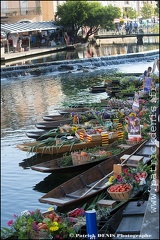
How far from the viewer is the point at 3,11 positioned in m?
69.6

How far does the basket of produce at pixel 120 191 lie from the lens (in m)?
12.7

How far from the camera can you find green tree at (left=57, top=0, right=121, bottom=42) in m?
66.1

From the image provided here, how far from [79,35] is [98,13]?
4782 mm

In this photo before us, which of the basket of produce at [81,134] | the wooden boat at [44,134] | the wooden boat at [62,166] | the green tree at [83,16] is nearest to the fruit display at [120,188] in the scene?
the wooden boat at [62,166]

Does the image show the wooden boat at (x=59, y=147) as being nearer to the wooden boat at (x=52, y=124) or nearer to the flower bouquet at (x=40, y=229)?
the wooden boat at (x=52, y=124)

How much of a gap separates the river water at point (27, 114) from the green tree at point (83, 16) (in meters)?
19.9

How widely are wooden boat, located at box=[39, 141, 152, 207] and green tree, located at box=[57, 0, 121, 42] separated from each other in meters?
51.1

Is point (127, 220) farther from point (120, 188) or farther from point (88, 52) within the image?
point (88, 52)

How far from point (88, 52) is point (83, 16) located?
355 inches

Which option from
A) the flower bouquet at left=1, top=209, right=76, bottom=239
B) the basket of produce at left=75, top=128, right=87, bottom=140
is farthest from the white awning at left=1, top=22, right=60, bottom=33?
the flower bouquet at left=1, top=209, right=76, bottom=239

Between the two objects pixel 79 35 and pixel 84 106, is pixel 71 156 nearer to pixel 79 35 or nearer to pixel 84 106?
pixel 84 106

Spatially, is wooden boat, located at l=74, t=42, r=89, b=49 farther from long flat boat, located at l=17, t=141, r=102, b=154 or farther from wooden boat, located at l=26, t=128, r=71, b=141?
long flat boat, located at l=17, t=141, r=102, b=154

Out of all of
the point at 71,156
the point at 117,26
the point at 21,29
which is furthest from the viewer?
the point at 117,26

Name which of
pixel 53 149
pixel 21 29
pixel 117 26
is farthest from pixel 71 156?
pixel 117 26
